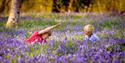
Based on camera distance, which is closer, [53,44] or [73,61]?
[73,61]

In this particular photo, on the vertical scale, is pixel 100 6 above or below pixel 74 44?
below

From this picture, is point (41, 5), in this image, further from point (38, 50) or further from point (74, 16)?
point (38, 50)

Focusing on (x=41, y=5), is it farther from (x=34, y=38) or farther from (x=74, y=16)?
(x=34, y=38)

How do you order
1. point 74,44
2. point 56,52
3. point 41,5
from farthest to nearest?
point 41,5
point 74,44
point 56,52

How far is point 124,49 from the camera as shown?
20.6ft

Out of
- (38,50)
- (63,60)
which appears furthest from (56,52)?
(63,60)

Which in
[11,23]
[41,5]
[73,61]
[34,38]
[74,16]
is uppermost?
[73,61]

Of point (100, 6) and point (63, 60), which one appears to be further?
point (100, 6)

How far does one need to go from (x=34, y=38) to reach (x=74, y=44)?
3.71 ft

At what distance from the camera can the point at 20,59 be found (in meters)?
5.21

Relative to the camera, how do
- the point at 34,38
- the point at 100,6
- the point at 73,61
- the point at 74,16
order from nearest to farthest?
the point at 73,61
the point at 34,38
the point at 74,16
the point at 100,6

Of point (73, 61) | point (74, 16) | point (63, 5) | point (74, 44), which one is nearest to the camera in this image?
point (73, 61)

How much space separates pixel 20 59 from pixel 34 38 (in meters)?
2.49

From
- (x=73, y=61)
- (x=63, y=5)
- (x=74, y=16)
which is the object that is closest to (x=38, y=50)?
(x=73, y=61)
